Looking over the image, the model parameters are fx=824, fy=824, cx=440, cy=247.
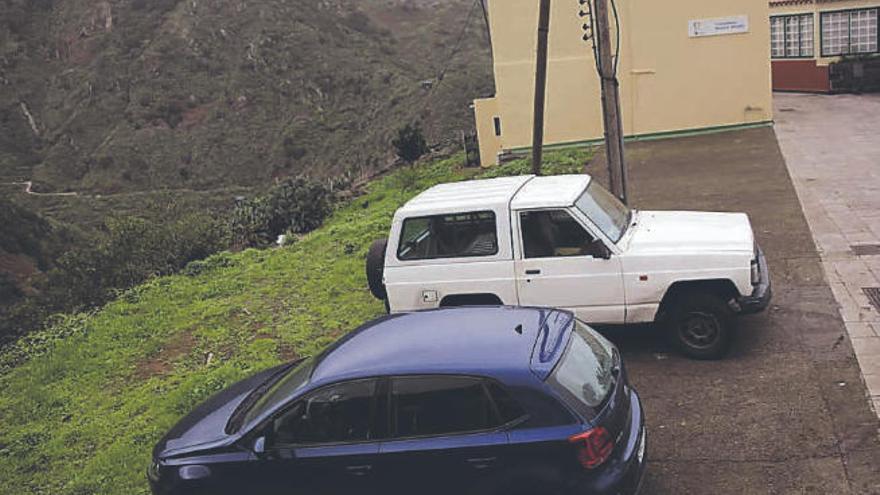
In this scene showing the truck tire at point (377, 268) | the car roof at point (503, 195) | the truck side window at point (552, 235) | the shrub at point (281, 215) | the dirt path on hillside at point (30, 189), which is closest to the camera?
the truck side window at point (552, 235)

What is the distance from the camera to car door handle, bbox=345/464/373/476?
4.86 m

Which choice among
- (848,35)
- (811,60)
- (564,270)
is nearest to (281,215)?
(564,270)

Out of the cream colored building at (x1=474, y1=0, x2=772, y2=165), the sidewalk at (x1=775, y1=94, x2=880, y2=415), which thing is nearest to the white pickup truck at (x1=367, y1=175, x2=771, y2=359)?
the sidewalk at (x1=775, y1=94, x2=880, y2=415)

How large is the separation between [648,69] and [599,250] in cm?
1492

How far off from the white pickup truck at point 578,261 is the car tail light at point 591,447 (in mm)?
2878

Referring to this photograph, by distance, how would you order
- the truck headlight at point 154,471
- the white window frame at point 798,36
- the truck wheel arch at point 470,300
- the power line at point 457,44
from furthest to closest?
the power line at point 457,44 < the white window frame at point 798,36 < the truck wheel arch at point 470,300 < the truck headlight at point 154,471

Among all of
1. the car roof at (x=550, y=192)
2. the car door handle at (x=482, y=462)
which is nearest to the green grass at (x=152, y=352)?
the car roof at (x=550, y=192)

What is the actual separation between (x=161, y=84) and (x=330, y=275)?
3897cm

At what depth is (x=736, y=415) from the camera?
647 centimetres

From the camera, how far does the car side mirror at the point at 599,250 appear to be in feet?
24.0

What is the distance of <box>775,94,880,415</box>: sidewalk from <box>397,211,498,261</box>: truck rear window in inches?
134

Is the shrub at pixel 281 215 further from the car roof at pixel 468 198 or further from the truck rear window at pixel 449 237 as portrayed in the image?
the truck rear window at pixel 449 237

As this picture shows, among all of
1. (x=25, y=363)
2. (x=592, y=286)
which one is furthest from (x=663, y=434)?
(x=25, y=363)

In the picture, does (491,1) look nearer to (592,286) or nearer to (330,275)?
(330,275)
